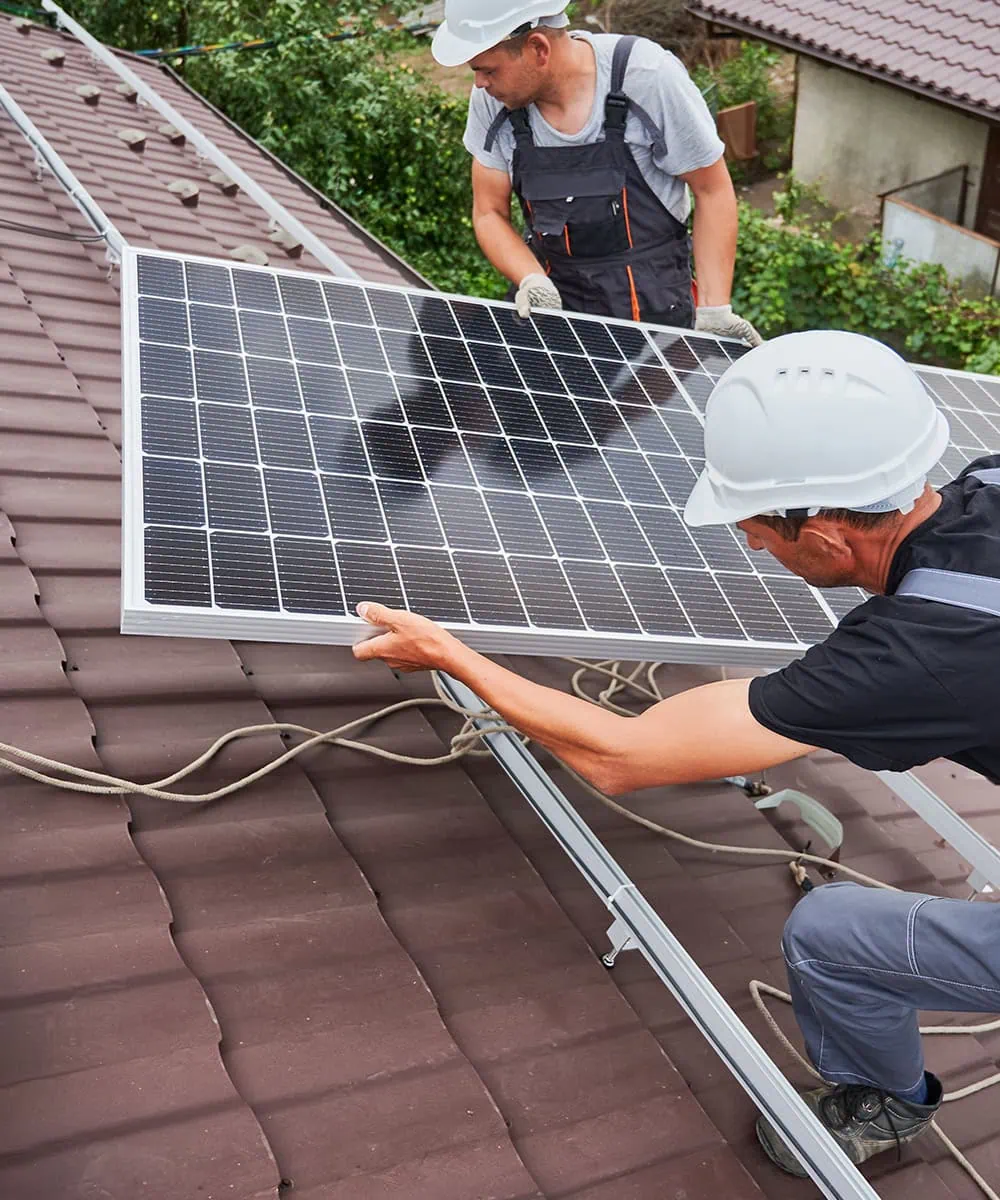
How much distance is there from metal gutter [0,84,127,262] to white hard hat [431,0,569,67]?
1560 millimetres

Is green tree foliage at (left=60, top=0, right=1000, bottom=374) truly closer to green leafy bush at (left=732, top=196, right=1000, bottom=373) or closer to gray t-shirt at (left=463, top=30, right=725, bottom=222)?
green leafy bush at (left=732, top=196, right=1000, bottom=373)

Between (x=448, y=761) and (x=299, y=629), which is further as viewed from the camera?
(x=448, y=761)

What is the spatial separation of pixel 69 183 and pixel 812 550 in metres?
4.70

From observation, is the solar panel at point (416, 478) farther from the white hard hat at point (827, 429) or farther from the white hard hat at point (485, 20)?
the white hard hat at point (485, 20)

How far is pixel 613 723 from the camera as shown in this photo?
2877 millimetres

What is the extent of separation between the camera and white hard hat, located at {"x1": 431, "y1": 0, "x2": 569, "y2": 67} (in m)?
4.45

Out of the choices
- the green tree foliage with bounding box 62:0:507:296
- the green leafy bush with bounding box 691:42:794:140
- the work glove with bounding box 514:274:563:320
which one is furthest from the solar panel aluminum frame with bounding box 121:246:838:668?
the green leafy bush with bounding box 691:42:794:140

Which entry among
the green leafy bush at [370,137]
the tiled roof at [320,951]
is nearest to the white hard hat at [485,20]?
the tiled roof at [320,951]

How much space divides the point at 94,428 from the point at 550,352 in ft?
5.54

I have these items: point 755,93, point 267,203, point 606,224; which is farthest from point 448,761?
point 755,93

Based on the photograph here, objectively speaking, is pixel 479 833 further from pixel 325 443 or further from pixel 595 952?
pixel 325 443

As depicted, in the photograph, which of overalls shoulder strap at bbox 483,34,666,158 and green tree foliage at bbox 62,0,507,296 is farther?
green tree foliage at bbox 62,0,507,296

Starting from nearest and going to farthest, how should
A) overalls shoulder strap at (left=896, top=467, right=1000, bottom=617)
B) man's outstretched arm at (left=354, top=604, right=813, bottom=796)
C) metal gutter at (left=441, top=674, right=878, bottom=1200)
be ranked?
metal gutter at (left=441, top=674, right=878, bottom=1200) → overalls shoulder strap at (left=896, top=467, right=1000, bottom=617) → man's outstretched arm at (left=354, top=604, right=813, bottom=796)

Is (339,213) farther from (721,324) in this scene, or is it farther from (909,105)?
(909,105)
